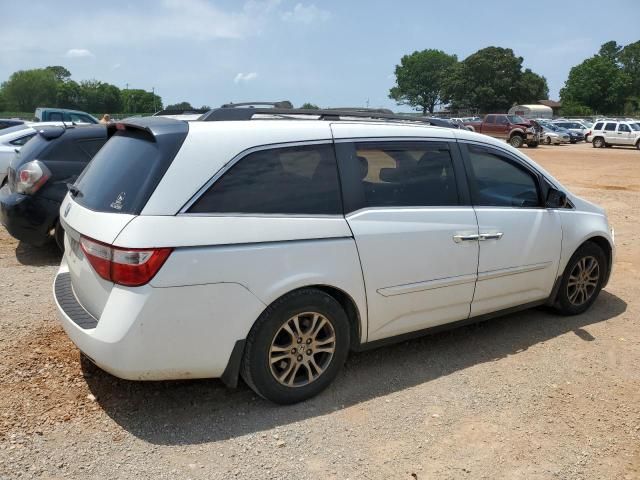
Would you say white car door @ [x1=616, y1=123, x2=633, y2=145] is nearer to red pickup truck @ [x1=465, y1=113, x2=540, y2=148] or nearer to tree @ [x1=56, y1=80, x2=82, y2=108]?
red pickup truck @ [x1=465, y1=113, x2=540, y2=148]

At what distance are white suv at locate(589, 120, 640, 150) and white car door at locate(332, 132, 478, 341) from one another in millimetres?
35194

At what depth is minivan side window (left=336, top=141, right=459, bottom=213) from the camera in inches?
139

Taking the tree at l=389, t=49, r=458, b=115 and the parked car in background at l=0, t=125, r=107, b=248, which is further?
the tree at l=389, t=49, r=458, b=115

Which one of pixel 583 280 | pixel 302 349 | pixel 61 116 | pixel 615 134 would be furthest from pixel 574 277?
pixel 615 134

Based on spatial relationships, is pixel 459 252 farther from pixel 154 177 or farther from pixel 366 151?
pixel 154 177

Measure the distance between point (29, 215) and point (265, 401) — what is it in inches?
164

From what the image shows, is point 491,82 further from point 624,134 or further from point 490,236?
point 490,236

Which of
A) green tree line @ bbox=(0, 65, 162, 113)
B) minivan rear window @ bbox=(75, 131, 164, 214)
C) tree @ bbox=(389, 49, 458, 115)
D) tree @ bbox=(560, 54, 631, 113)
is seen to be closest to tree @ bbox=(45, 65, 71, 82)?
green tree line @ bbox=(0, 65, 162, 113)

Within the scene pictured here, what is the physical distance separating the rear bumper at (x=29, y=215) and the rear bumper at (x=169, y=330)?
3583mm

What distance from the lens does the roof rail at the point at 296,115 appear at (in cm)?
344

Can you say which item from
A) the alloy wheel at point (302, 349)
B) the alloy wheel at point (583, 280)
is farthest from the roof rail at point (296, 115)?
the alloy wheel at point (583, 280)

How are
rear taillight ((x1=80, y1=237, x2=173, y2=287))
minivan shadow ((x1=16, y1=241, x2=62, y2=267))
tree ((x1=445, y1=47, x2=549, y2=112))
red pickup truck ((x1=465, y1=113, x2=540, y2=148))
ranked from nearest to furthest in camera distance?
rear taillight ((x1=80, y1=237, x2=173, y2=287)) < minivan shadow ((x1=16, y1=241, x2=62, y2=267)) < red pickup truck ((x1=465, y1=113, x2=540, y2=148)) < tree ((x1=445, y1=47, x2=549, y2=112))

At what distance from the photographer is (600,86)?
93750 millimetres

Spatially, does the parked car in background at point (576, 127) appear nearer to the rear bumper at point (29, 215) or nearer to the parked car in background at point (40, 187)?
the parked car in background at point (40, 187)
